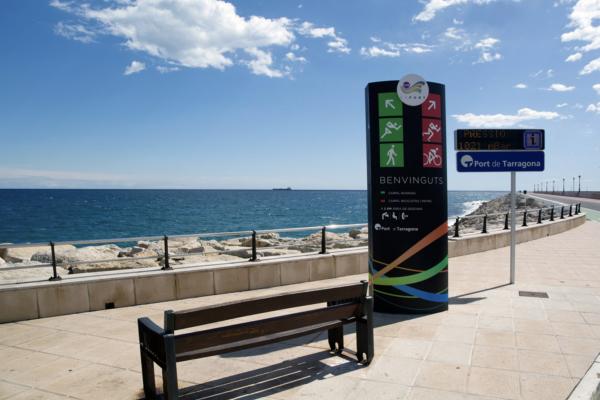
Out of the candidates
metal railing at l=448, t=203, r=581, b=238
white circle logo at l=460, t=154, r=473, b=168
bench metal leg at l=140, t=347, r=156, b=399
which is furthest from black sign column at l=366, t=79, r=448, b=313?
metal railing at l=448, t=203, r=581, b=238

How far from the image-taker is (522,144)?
8742mm

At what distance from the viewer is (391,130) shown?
6.59 meters

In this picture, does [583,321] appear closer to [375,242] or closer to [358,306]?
[375,242]

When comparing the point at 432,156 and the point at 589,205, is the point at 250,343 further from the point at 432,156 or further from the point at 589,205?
the point at 589,205

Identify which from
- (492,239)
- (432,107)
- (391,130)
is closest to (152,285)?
(391,130)

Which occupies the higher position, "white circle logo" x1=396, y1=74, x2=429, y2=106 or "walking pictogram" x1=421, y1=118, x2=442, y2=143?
"white circle logo" x1=396, y1=74, x2=429, y2=106

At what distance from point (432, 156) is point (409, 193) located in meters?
0.67

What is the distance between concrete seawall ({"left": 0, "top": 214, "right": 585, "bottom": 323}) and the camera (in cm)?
655

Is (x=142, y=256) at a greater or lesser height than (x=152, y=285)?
greater

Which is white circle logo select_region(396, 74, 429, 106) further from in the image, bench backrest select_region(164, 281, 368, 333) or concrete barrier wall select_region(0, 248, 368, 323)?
concrete barrier wall select_region(0, 248, 368, 323)

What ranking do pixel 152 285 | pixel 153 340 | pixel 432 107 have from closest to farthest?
1. pixel 153 340
2. pixel 432 107
3. pixel 152 285

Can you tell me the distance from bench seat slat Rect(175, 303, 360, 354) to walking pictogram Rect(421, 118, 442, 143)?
3.13 meters

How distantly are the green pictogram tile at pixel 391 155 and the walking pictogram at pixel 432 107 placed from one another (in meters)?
0.63

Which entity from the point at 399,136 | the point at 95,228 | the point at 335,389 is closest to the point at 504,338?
the point at 335,389
